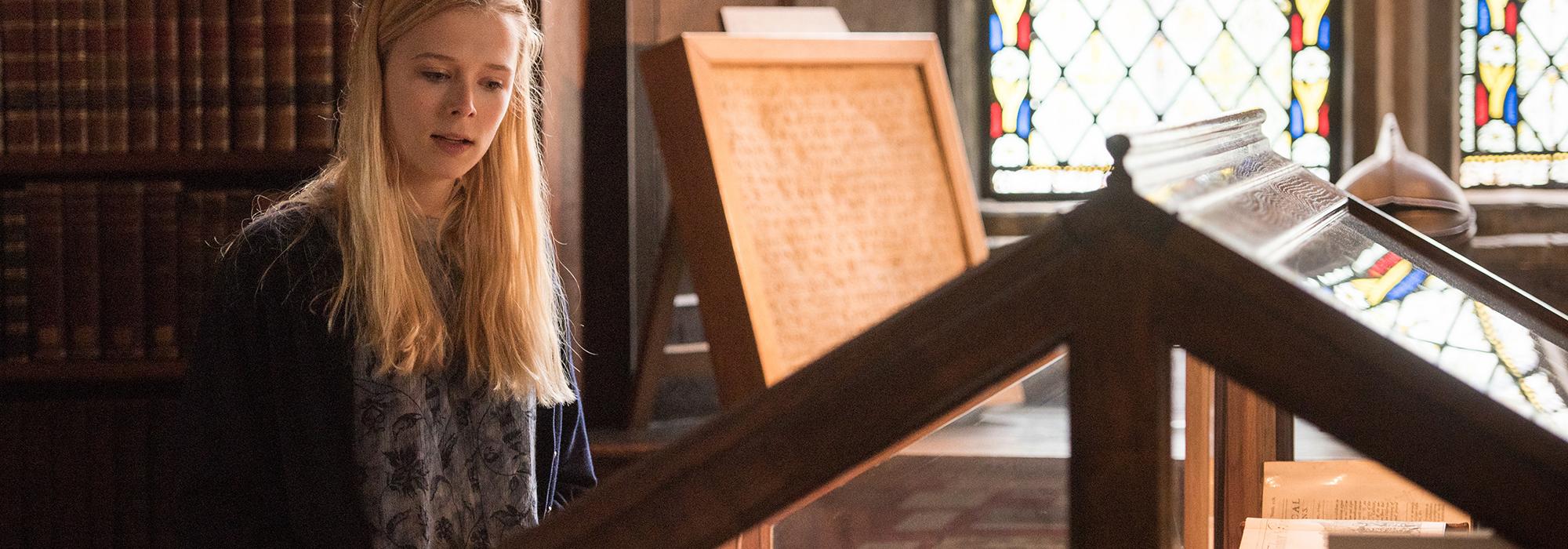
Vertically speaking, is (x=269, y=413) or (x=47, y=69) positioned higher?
(x=47, y=69)

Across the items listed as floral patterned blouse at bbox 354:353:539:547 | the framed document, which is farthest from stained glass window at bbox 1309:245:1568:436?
the framed document

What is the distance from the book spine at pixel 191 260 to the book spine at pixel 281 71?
181 millimetres

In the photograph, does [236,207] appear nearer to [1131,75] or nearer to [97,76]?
[97,76]

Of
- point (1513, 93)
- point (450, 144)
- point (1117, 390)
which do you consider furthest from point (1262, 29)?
point (1117, 390)

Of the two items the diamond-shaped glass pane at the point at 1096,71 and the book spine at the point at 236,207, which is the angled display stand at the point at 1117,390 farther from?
the diamond-shaped glass pane at the point at 1096,71

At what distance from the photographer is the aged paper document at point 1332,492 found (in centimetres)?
106

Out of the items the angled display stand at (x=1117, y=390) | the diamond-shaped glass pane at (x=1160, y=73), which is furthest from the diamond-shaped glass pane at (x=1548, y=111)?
the angled display stand at (x=1117, y=390)

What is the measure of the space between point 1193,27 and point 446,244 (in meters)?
3.00

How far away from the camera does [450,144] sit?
1266 millimetres

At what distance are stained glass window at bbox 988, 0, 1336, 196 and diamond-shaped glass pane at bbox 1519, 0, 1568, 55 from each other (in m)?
0.53

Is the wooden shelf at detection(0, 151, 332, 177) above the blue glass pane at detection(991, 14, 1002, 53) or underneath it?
underneath

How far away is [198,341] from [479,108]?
33cm

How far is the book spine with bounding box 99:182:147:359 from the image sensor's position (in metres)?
2.34

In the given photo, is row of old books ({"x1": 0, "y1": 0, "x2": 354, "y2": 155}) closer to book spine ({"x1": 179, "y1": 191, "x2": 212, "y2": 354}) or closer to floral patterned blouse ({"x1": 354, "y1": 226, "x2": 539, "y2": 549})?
book spine ({"x1": 179, "y1": 191, "x2": 212, "y2": 354})
